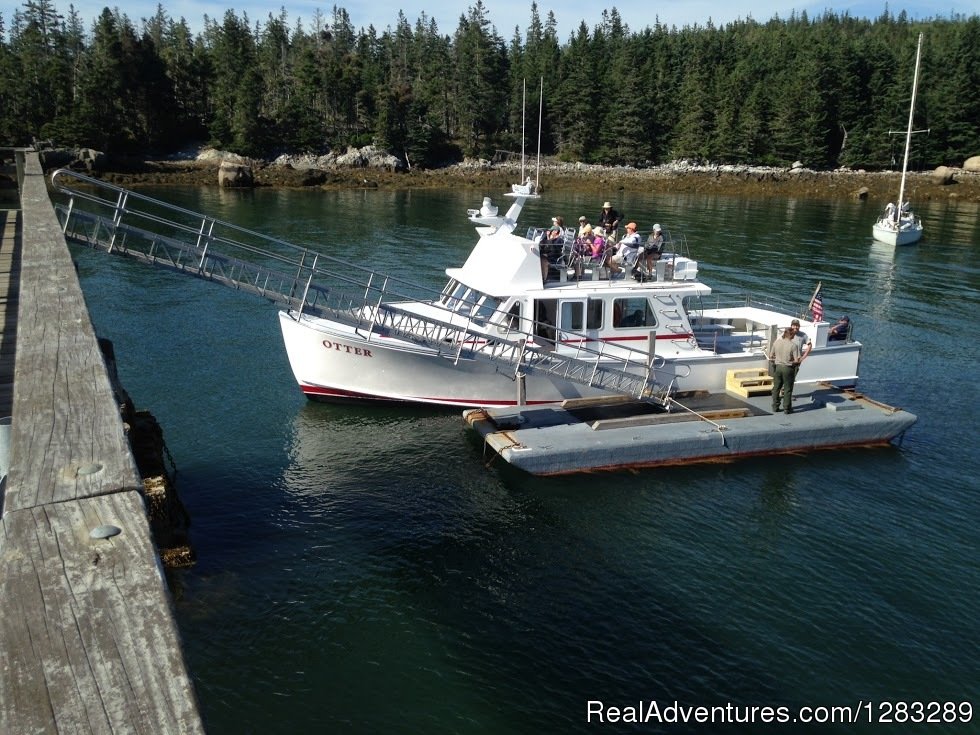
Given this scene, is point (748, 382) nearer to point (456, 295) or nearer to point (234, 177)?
point (456, 295)

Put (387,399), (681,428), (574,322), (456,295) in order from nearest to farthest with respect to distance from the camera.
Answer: (681,428), (574,322), (387,399), (456,295)

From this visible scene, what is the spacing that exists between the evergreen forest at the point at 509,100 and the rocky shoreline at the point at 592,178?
4280mm

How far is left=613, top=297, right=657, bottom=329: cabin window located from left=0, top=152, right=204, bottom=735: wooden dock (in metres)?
16.3

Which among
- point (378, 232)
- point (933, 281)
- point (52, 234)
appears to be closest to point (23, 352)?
point (52, 234)

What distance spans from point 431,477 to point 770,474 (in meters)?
7.24

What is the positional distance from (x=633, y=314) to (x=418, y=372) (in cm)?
546

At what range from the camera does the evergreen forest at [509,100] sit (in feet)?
303

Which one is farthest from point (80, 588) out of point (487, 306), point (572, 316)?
point (487, 306)

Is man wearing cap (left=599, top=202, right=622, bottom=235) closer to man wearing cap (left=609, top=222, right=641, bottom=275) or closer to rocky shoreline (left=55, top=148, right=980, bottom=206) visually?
man wearing cap (left=609, top=222, right=641, bottom=275)

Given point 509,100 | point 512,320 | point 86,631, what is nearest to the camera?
point 86,631

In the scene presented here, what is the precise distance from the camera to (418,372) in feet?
61.6

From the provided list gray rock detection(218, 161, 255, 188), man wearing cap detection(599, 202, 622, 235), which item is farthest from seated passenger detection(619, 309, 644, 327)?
gray rock detection(218, 161, 255, 188)

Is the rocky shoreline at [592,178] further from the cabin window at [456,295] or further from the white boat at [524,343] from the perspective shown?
the white boat at [524,343]

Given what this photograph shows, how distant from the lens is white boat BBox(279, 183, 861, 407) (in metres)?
18.4
